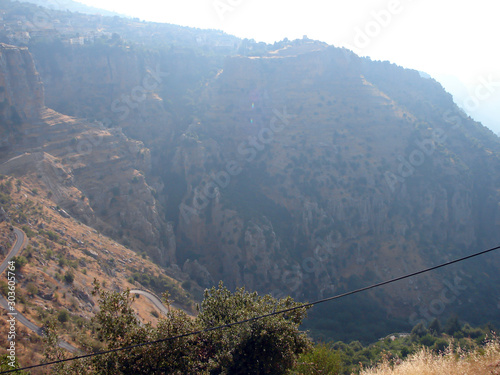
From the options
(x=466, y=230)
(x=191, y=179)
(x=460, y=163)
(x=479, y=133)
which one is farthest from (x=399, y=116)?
(x=191, y=179)

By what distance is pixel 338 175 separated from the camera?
65375 mm

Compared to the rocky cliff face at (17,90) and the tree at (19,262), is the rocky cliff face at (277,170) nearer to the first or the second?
the rocky cliff face at (17,90)

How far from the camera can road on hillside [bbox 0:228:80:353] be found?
17.8 m

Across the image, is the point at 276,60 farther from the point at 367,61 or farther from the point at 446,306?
the point at 446,306

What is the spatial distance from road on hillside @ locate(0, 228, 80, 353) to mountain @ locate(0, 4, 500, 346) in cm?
1450

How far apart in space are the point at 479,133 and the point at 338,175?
154 ft

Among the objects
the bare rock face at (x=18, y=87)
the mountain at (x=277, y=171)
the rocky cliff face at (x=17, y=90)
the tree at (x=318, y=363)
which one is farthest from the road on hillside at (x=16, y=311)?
the bare rock face at (x=18, y=87)

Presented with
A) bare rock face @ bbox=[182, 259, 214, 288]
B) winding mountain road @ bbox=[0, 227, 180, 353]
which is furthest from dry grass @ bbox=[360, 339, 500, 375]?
bare rock face @ bbox=[182, 259, 214, 288]

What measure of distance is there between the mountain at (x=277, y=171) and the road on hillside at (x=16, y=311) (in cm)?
1450

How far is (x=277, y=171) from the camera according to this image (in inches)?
2648

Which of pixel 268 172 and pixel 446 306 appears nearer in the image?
pixel 446 306

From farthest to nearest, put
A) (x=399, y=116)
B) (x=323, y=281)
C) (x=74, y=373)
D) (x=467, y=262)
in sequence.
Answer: (x=399, y=116), (x=467, y=262), (x=323, y=281), (x=74, y=373)

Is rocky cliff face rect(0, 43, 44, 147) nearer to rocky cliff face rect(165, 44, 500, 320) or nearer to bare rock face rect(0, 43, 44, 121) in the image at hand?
bare rock face rect(0, 43, 44, 121)

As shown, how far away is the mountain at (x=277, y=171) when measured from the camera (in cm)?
4953
